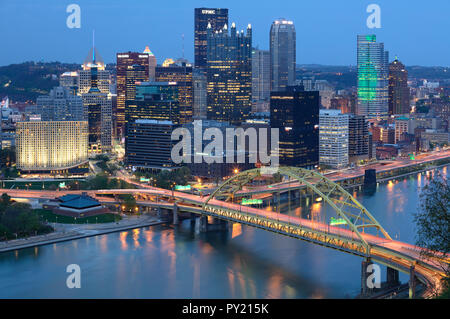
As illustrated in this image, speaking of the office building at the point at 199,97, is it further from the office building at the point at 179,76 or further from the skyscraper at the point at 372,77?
the skyscraper at the point at 372,77

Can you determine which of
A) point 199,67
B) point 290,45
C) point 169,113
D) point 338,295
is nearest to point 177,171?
point 169,113

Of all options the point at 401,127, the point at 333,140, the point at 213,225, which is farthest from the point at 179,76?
the point at 213,225

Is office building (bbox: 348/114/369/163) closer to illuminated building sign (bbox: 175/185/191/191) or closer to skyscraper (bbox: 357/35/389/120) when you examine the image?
illuminated building sign (bbox: 175/185/191/191)

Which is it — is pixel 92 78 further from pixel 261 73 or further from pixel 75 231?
pixel 75 231

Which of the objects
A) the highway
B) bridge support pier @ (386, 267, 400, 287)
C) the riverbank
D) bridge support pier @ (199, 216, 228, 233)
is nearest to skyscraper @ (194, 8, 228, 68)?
the highway
